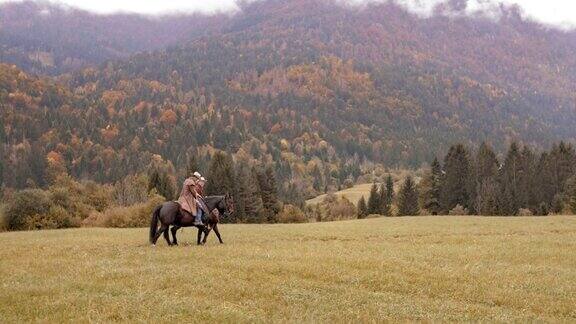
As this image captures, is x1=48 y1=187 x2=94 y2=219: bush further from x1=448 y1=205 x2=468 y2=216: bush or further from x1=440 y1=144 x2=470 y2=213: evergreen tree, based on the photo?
x1=440 y1=144 x2=470 y2=213: evergreen tree

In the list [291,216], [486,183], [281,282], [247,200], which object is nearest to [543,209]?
[486,183]

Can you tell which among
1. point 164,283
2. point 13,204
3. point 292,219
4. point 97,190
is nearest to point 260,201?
point 292,219

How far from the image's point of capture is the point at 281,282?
66.2 ft

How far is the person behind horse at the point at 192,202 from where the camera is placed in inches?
1180

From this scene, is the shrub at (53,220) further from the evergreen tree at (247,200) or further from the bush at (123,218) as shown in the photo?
the evergreen tree at (247,200)

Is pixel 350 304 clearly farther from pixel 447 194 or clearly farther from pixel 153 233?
pixel 447 194

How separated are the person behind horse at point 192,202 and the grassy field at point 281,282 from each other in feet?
5.64

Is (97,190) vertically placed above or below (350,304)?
above

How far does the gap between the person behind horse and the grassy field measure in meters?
1.72

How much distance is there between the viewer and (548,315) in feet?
59.4

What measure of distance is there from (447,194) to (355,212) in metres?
29.9

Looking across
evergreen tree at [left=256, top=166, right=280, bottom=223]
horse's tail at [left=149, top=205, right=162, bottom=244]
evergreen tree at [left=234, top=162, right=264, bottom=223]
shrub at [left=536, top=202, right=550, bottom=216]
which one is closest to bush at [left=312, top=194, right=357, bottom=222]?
evergreen tree at [left=256, top=166, right=280, bottom=223]

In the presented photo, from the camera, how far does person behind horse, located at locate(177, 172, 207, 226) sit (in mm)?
29984

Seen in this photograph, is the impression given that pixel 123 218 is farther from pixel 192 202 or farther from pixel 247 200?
pixel 247 200
